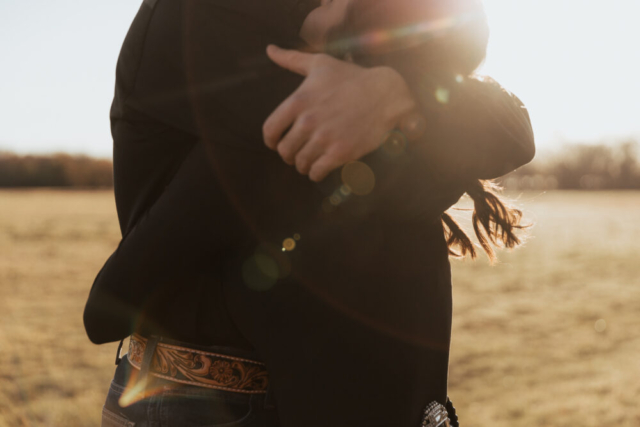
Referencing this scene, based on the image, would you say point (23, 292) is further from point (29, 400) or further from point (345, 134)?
point (345, 134)

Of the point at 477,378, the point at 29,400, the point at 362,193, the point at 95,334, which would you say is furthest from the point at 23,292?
the point at 362,193

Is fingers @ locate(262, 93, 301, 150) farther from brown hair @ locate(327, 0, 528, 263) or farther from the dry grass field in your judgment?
the dry grass field

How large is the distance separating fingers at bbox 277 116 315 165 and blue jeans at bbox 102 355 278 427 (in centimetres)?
57

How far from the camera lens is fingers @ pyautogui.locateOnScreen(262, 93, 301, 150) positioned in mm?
904

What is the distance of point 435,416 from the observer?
1240 mm

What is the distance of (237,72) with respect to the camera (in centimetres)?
104

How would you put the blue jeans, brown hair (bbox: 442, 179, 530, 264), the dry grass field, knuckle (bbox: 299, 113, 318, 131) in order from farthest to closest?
1. the dry grass field
2. brown hair (bbox: 442, 179, 530, 264)
3. the blue jeans
4. knuckle (bbox: 299, 113, 318, 131)

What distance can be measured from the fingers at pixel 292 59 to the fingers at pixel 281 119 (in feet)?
0.29

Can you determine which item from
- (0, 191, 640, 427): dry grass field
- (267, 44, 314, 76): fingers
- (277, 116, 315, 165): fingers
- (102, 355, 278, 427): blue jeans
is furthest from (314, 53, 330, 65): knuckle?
(0, 191, 640, 427): dry grass field

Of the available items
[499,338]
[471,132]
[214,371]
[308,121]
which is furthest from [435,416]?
[499,338]

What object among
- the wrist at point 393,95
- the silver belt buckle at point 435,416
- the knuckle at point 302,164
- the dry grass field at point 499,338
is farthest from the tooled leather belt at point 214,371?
the dry grass field at point 499,338

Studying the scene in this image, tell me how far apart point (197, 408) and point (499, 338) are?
23.3ft

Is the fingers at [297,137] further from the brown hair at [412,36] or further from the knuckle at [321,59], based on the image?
the brown hair at [412,36]

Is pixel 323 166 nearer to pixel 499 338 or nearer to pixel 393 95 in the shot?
pixel 393 95
